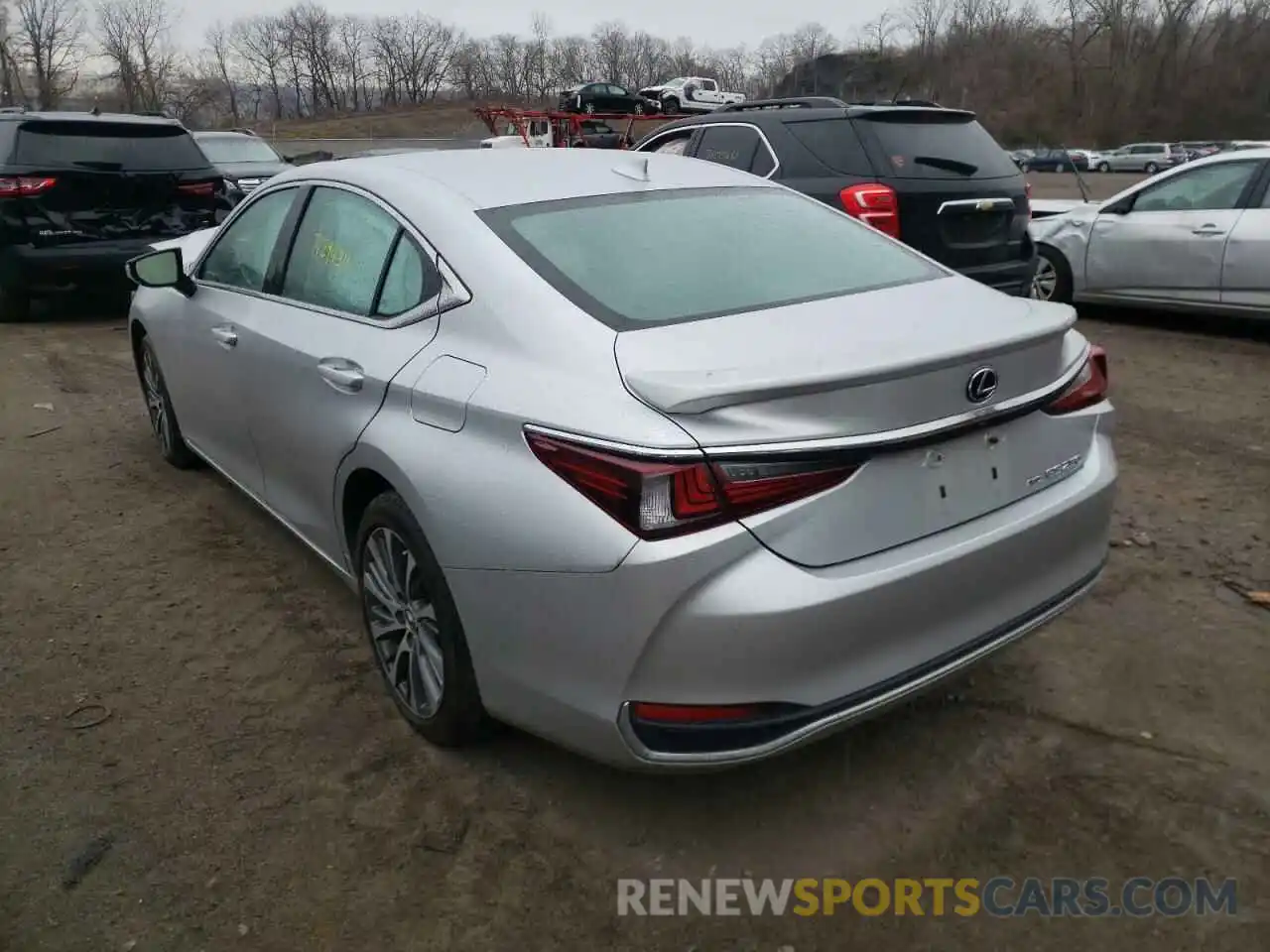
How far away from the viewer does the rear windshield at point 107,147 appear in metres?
8.62

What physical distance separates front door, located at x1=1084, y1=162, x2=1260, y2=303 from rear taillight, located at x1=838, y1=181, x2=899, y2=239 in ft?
9.99

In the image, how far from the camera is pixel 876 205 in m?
5.96

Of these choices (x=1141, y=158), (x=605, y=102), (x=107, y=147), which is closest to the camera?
(x=107, y=147)

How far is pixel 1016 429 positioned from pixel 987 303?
18.1 inches

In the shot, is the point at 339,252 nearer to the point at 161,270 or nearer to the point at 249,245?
the point at 249,245

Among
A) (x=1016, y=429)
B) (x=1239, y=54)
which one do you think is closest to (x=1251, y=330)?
(x=1016, y=429)

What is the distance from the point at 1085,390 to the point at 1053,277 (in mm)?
6670

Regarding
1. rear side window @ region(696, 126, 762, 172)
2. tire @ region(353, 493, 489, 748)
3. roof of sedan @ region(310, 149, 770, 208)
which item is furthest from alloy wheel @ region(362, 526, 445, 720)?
rear side window @ region(696, 126, 762, 172)

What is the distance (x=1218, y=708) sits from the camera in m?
2.98

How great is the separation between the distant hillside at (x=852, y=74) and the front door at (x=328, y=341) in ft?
235

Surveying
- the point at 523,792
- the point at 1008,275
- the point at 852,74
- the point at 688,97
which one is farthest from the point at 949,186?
the point at 852,74

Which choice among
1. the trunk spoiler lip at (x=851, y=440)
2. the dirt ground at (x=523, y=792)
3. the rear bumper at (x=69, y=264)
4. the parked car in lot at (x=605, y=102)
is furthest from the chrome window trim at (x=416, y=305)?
the parked car in lot at (x=605, y=102)

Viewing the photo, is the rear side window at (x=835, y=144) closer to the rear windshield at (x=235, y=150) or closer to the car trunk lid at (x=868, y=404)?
the car trunk lid at (x=868, y=404)

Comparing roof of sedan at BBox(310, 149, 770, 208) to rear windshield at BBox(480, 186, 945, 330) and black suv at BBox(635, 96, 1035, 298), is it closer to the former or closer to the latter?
rear windshield at BBox(480, 186, 945, 330)
